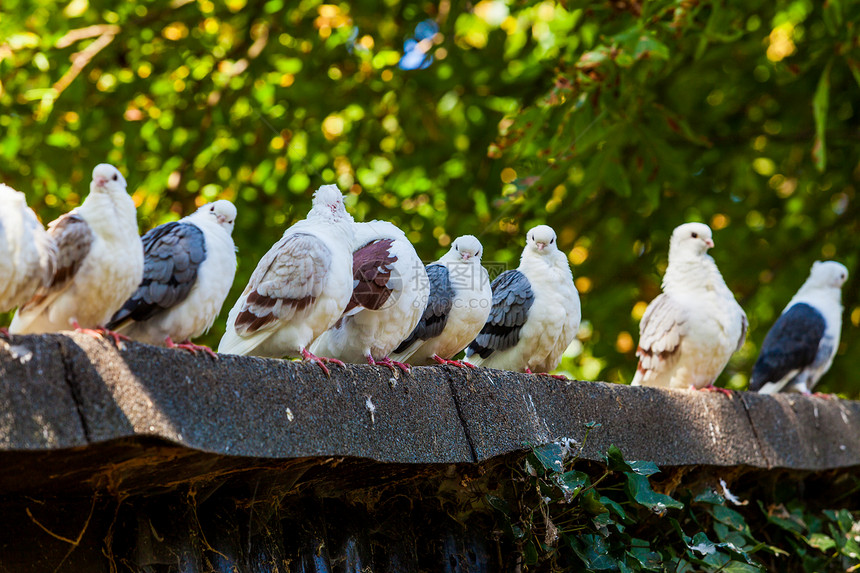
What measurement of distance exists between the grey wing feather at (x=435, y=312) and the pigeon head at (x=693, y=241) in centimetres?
182

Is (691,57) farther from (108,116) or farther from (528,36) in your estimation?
(108,116)

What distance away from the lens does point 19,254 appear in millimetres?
2068

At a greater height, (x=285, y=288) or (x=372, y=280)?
(x=285, y=288)

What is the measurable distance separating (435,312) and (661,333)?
1700 millimetres

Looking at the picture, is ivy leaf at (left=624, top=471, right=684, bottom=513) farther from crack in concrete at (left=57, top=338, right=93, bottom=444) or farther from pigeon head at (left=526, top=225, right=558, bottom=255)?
crack in concrete at (left=57, top=338, right=93, bottom=444)

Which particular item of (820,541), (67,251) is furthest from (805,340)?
(67,251)

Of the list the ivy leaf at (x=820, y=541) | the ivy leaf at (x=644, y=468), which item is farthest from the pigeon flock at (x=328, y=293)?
the ivy leaf at (x=820, y=541)

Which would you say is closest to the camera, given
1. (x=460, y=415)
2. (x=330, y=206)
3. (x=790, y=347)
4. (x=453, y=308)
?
(x=460, y=415)

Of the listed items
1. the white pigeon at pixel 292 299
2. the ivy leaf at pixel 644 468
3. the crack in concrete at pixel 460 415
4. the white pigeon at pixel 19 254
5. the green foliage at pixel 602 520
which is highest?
the white pigeon at pixel 19 254

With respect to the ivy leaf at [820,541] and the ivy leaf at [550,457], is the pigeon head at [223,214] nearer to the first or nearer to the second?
the ivy leaf at [550,457]

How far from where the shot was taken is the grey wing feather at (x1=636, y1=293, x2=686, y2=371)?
488 cm

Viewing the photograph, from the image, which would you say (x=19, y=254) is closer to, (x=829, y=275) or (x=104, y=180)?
(x=104, y=180)

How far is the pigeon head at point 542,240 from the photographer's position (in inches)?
167

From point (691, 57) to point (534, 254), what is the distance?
109 inches
